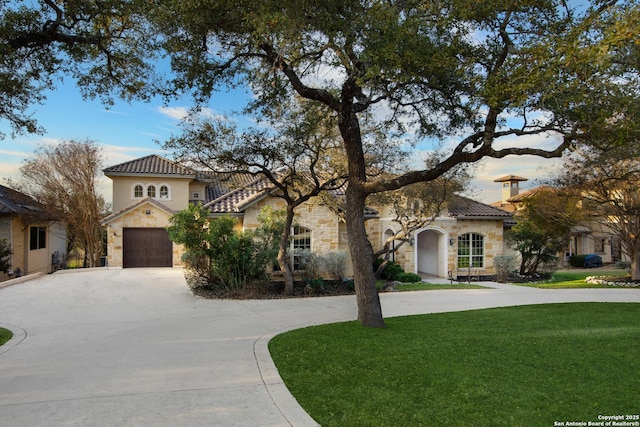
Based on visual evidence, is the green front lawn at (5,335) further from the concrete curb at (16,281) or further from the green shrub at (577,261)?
the green shrub at (577,261)

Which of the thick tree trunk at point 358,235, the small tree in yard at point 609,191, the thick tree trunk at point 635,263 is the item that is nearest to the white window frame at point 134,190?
the thick tree trunk at point 358,235

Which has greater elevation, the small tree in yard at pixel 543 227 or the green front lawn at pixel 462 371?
the small tree in yard at pixel 543 227

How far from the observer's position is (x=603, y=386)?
5.11 m

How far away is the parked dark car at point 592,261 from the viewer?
31641 millimetres

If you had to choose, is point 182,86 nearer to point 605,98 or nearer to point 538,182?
point 605,98

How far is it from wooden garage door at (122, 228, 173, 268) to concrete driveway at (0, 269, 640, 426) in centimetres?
866

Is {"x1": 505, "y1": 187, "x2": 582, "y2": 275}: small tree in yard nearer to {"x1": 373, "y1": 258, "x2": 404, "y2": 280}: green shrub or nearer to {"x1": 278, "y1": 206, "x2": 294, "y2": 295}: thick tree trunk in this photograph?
{"x1": 373, "y1": 258, "x2": 404, "y2": 280}: green shrub

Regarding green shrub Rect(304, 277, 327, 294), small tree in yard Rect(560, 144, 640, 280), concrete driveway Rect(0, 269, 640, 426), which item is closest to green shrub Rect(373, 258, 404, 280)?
green shrub Rect(304, 277, 327, 294)

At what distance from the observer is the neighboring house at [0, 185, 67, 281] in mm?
20031

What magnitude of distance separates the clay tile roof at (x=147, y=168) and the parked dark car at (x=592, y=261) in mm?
28469

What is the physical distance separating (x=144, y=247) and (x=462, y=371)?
21.2m

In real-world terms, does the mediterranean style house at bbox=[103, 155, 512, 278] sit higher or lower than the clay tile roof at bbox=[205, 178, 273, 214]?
lower

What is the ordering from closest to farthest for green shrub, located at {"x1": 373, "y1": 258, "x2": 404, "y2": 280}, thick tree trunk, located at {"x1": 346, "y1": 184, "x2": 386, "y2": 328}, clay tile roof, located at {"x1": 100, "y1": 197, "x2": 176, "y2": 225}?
thick tree trunk, located at {"x1": 346, "y1": 184, "x2": 386, "y2": 328} → green shrub, located at {"x1": 373, "y1": 258, "x2": 404, "y2": 280} → clay tile roof, located at {"x1": 100, "y1": 197, "x2": 176, "y2": 225}

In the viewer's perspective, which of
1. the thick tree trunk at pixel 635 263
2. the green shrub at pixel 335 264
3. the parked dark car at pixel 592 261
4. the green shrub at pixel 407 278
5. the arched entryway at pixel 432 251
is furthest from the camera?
the parked dark car at pixel 592 261
